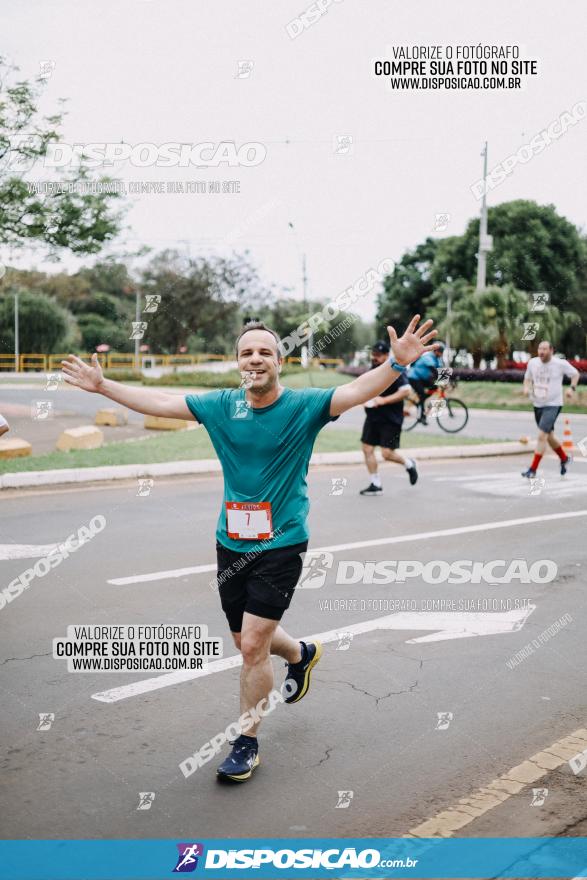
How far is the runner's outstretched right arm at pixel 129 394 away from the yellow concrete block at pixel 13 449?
36.1 feet

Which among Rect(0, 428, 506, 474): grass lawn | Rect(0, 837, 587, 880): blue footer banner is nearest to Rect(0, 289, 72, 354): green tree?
Rect(0, 428, 506, 474): grass lawn

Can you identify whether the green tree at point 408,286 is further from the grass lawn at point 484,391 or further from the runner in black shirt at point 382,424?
the runner in black shirt at point 382,424

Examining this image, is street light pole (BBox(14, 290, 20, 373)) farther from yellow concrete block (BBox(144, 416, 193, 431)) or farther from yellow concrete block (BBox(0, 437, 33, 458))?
yellow concrete block (BBox(0, 437, 33, 458))

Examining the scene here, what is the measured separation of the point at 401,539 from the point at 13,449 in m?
8.15

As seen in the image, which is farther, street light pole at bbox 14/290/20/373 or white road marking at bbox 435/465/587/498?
street light pole at bbox 14/290/20/373

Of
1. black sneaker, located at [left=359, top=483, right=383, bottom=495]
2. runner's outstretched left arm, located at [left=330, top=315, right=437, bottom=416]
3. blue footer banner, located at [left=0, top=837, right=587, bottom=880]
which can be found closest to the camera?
blue footer banner, located at [left=0, top=837, right=587, bottom=880]

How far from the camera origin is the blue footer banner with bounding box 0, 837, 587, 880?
10.7ft

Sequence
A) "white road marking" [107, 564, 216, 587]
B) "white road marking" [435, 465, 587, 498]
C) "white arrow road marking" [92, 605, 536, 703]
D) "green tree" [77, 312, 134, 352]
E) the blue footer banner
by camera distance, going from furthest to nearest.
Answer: "green tree" [77, 312, 134, 352]
"white road marking" [435, 465, 587, 498]
"white road marking" [107, 564, 216, 587]
"white arrow road marking" [92, 605, 536, 703]
the blue footer banner

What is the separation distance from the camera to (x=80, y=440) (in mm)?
16906

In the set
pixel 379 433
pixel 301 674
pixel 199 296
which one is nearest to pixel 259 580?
pixel 301 674

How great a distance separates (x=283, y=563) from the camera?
4.14m

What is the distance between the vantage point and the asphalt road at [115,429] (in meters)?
20.8

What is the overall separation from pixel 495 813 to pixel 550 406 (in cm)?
1010

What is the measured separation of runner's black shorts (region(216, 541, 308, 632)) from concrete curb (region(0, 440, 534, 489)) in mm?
8891
